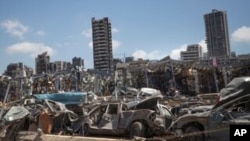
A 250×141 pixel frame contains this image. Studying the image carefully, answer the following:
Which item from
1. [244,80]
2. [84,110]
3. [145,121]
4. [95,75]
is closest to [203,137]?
[244,80]

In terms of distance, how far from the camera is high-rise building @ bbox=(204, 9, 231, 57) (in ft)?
373

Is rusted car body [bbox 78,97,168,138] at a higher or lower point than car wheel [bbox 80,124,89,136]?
higher

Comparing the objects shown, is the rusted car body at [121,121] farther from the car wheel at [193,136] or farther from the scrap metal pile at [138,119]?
the car wheel at [193,136]

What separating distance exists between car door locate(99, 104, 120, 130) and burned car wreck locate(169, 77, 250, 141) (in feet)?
11.5

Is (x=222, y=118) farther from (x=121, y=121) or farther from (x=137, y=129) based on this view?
(x=121, y=121)

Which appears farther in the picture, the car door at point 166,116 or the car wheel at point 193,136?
the car door at point 166,116

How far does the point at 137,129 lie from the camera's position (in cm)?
1466

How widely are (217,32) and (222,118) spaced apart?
11160 centimetres

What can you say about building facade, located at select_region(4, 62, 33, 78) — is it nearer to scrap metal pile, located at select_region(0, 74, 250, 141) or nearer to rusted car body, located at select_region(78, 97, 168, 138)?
scrap metal pile, located at select_region(0, 74, 250, 141)

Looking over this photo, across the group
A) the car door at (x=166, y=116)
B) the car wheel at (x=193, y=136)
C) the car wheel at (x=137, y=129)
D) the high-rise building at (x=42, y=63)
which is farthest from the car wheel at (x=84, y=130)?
the high-rise building at (x=42, y=63)

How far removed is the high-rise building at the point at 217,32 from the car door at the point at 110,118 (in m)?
99.2

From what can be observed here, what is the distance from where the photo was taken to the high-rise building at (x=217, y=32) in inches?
4473

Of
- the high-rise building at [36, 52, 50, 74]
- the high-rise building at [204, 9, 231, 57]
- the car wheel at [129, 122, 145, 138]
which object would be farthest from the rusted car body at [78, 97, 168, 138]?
the high-rise building at [204, 9, 231, 57]

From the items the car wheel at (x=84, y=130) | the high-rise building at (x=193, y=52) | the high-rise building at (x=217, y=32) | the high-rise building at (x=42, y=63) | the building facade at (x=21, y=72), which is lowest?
the car wheel at (x=84, y=130)
